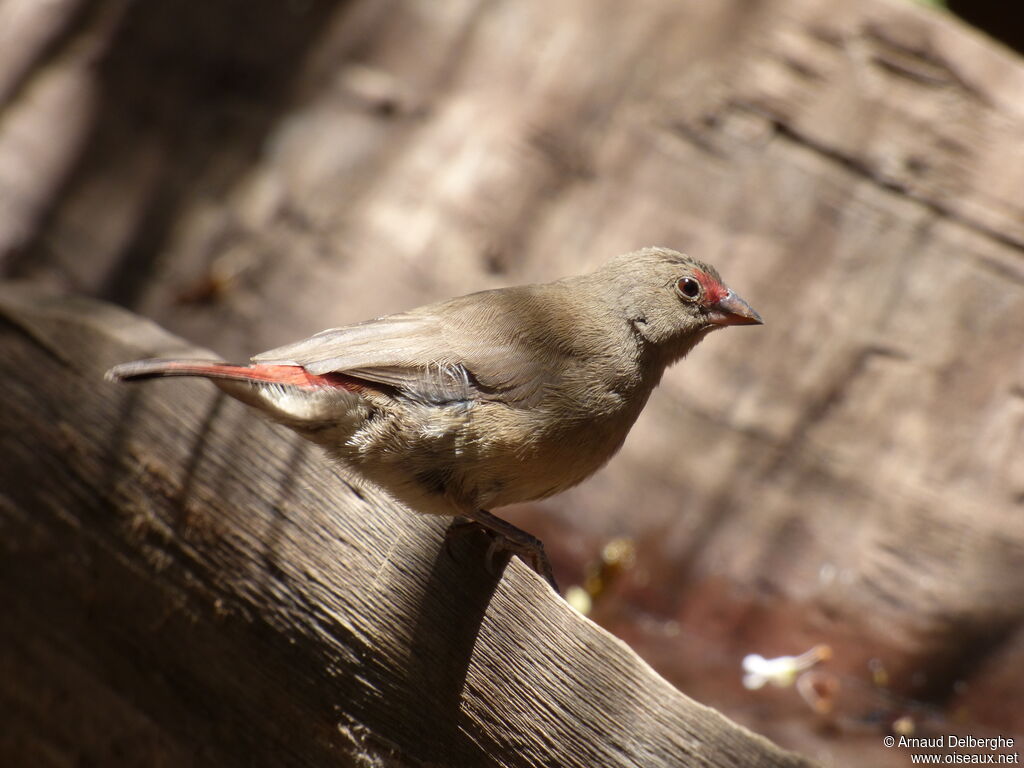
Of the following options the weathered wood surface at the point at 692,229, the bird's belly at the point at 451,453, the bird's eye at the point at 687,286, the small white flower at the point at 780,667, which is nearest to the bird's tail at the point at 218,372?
the bird's belly at the point at 451,453

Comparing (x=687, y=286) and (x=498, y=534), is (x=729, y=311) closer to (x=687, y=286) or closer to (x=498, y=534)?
(x=687, y=286)

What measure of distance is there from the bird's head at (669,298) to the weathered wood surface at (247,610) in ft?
2.98

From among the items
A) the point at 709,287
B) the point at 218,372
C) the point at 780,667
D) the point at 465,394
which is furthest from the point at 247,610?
the point at 780,667

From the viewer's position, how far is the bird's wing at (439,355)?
2596mm

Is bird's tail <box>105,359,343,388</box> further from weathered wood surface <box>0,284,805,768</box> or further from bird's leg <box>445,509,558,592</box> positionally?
bird's leg <box>445,509,558,592</box>

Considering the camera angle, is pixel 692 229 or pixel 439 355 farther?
pixel 692 229

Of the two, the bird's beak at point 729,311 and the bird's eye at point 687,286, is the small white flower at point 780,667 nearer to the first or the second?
the bird's beak at point 729,311

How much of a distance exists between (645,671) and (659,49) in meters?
3.79

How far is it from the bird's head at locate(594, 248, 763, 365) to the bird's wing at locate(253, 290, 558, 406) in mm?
430

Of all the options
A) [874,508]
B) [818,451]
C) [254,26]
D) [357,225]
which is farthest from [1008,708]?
[254,26]

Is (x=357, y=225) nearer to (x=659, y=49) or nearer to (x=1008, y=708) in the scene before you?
(x=659, y=49)

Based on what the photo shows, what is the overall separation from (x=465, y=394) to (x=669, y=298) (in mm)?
865

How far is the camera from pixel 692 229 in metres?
5.25

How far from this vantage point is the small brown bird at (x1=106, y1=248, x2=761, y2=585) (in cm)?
255
